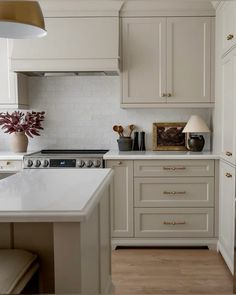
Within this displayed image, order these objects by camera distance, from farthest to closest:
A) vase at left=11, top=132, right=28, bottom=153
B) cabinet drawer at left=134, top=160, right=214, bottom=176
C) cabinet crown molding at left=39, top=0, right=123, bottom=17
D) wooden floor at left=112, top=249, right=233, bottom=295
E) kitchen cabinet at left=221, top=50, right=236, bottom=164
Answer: vase at left=11, top=132, right=28, bottom=153
cabinet crown molding at left=39, top=0, right=123, bottom=17
cabinet drawer at left=134, top=160, right=214, bottom=176
kitchen cabinet at left=221, top=50, right=236, bottom=164
wooden floor at left=112, top=249, right=233, bottom=295

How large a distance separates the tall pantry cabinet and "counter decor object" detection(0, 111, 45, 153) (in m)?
1.99

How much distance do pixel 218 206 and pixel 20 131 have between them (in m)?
2.23

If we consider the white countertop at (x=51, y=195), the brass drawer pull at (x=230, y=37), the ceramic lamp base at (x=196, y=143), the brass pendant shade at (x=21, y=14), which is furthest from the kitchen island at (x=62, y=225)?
the ceramic lamp base at (x=196, y=143)

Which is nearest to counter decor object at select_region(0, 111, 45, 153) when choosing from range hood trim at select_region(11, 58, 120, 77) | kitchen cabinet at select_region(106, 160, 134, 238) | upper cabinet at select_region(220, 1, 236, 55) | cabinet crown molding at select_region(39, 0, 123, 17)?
range hood trim at select_region(11, 58, 120, 77)

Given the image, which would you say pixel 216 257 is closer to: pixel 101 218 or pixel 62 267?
pixel 101 218

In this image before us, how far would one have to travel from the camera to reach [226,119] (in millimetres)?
3393

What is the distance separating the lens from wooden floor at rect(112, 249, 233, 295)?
2.95 meters

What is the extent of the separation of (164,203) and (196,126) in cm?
87

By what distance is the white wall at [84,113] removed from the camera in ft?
14.5

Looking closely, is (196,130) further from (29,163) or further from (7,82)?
(7,82)

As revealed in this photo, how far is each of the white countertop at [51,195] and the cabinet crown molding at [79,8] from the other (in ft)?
6.94

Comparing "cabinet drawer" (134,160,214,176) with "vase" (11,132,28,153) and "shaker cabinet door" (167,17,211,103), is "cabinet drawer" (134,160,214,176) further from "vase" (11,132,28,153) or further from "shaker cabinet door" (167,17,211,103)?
"vase" (11,132,28,153)

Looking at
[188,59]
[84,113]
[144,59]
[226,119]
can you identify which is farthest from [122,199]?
[188,59]

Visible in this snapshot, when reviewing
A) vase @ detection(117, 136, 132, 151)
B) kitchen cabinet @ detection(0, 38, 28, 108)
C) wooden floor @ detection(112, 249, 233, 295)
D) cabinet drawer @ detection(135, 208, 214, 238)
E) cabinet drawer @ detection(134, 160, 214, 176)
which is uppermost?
kitchen cabinet @ detection(0, 38, 28, 108)
